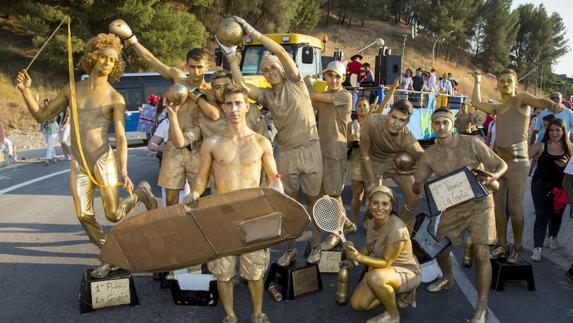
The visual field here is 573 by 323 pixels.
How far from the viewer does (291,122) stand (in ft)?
15.7

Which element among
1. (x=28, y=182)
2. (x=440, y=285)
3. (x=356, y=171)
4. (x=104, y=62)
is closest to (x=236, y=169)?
(x=104, y=62)

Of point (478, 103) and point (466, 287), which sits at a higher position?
point (478, 103)

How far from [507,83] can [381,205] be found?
2370 mm

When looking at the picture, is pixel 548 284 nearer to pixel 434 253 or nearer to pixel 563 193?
pixel 563 193

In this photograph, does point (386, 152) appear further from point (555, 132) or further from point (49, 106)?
point (49, 106)

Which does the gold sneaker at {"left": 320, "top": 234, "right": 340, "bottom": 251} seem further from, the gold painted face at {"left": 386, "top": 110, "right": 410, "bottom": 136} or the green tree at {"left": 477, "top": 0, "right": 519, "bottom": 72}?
the green tree at {"left": 477, "top": 0, "right": 519, "bottom": 72}

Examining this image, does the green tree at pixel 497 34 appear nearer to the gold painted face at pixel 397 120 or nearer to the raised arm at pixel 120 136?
the gold painted face at pixel 397 120

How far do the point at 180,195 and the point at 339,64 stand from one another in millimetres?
2303

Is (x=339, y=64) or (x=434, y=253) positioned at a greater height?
(x=339, y=64)

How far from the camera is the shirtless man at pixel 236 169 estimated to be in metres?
3.61

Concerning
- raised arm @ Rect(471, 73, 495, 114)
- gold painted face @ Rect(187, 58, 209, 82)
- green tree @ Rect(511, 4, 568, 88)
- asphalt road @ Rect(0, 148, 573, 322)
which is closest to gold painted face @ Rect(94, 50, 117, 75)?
gold painted face @ Rect(187, 58, 209, 82)

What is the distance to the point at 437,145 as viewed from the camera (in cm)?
439

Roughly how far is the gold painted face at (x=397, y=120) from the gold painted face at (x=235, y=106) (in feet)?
6.18

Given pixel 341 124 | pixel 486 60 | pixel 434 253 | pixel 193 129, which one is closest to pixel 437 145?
pixel 434 253
